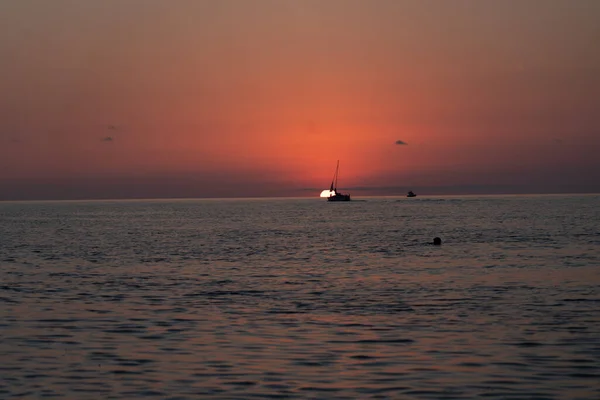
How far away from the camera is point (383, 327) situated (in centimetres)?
2520

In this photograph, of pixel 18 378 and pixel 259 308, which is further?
pixel 259 308

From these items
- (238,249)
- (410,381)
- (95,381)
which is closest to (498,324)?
(410,381)

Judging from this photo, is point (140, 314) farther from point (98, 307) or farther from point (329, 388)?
point (329, 388)

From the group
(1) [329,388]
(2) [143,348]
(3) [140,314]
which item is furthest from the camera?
(3) [140,314]

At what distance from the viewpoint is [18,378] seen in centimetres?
1855

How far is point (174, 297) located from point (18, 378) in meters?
15.2

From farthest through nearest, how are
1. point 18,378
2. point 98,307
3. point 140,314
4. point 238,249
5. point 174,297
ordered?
point 238,249 → point 174,297 → point 98,307 → point 140,314 → point 18,378

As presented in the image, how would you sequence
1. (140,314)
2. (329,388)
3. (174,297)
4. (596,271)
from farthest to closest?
(596,271) → (174,297) → (140,314) → (329,388)

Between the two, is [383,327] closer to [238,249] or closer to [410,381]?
[410,381]

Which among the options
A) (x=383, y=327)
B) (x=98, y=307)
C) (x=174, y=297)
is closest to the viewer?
(x=383, y=327)

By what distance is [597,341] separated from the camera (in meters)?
22.5

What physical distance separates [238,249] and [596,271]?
3313 cm

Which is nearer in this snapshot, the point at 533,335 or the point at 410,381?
the point at 410,381

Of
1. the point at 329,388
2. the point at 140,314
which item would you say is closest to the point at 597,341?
the point at 329,388
